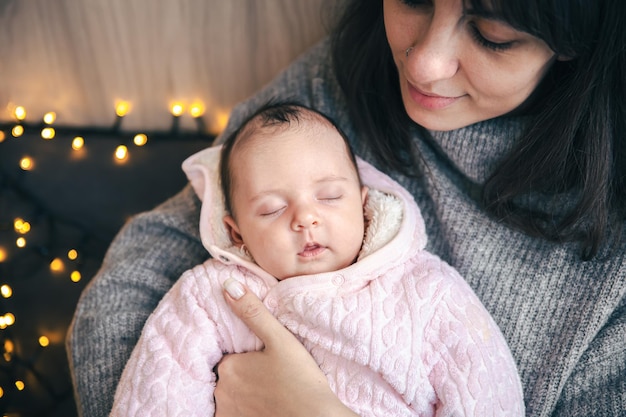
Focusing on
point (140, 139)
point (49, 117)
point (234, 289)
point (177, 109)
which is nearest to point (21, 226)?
point (49, 117)

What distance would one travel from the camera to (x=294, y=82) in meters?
1.47

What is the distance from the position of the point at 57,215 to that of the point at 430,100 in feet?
4.15

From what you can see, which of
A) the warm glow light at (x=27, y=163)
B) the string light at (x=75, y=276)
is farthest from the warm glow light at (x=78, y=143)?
the string light at (x=75, y=276)

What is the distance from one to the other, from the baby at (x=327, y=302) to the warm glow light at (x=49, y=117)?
88 cm

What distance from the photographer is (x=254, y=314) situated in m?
1.09

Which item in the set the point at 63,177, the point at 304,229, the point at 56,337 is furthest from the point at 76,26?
the point at 304,229

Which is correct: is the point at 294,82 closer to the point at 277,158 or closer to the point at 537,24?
the point at 277,158

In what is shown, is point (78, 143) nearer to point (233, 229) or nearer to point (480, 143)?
point (233, 229)

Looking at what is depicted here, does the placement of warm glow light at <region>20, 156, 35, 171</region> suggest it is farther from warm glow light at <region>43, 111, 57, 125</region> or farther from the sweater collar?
the sweater collar

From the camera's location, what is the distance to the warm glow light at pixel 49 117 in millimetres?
1822

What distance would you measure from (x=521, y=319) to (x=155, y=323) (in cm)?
74

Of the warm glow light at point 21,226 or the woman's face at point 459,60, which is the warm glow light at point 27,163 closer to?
the warm glow light at point 21,226

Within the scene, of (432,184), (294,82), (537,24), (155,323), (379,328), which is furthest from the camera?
(294,82)

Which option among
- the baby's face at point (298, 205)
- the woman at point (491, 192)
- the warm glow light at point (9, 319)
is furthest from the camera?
the warm glow light at point (9, 319)
